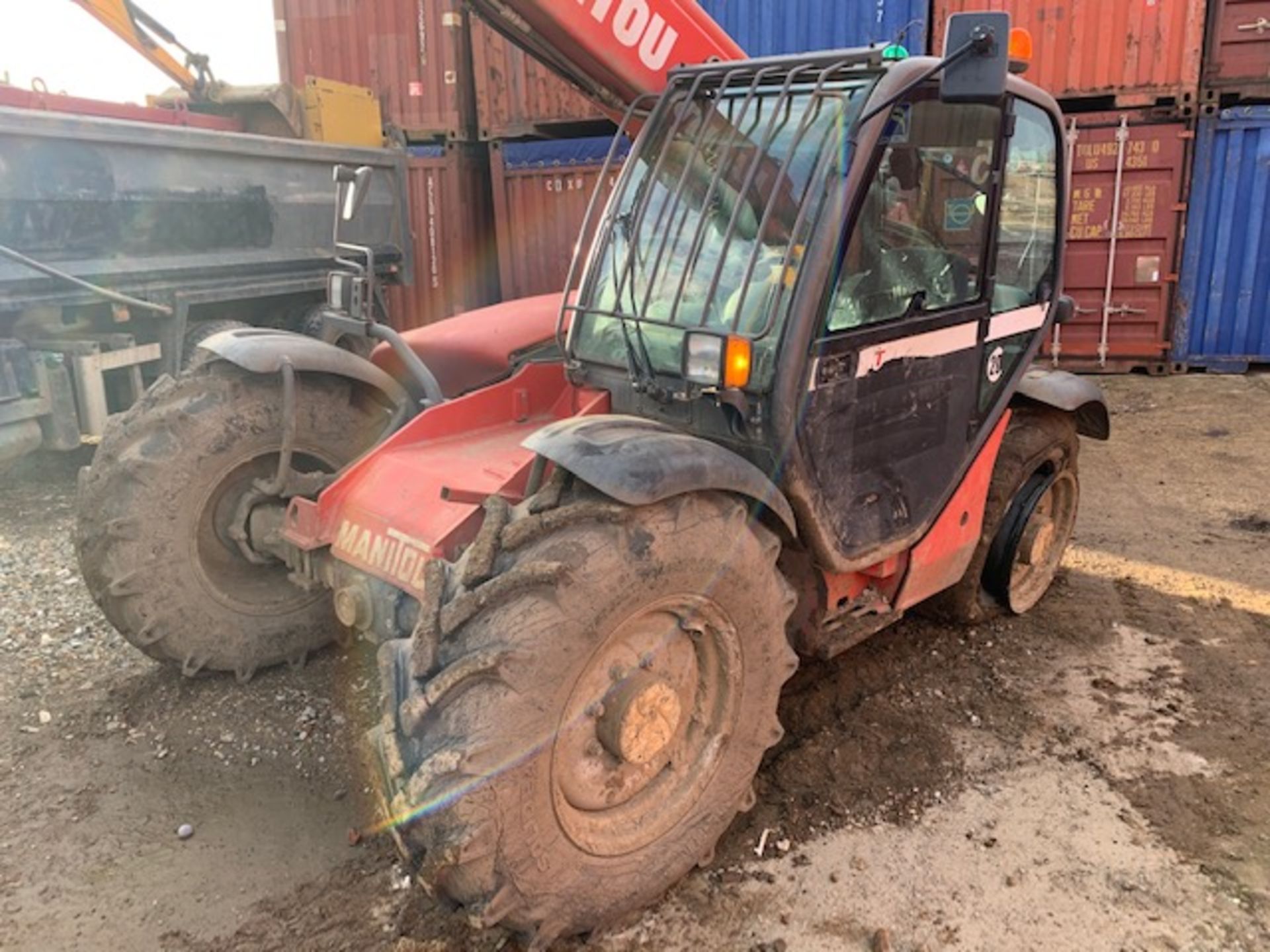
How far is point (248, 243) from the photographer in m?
7.24

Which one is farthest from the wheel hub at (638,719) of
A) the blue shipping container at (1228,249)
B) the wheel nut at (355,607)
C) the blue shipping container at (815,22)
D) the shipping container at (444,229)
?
the blue shipping container at (1228,249)

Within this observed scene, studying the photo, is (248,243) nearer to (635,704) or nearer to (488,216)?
(488,216)

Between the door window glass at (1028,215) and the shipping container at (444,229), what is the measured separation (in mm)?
7935

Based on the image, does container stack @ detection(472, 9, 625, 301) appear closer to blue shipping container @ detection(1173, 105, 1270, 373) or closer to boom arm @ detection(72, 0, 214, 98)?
boom arm @ detection(72, 0, 214, 98)

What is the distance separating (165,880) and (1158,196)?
9.78 meters

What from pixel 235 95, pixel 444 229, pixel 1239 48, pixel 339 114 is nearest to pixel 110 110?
pixel 235 95

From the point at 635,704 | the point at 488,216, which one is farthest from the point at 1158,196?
the point at 635,704

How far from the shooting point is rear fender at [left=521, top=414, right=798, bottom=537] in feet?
8.05

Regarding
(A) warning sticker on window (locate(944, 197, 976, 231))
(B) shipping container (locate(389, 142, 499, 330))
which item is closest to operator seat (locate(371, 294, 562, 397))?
(A) warning sticker on window (locate(944, 197, 976, 231))

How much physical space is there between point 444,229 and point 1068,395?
8244mm

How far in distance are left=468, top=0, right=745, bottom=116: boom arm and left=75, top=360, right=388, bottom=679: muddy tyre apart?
144 centimetres

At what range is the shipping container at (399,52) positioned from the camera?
10.9 m

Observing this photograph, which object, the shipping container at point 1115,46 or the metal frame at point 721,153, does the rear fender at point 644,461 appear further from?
the shipping container at point 1115,46

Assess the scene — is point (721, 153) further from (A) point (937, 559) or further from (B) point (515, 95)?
(B) point (515, 95)
